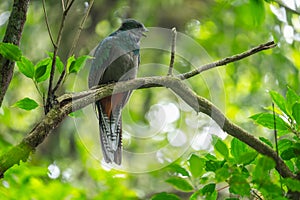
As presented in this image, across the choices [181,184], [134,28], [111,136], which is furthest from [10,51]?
[134,28]

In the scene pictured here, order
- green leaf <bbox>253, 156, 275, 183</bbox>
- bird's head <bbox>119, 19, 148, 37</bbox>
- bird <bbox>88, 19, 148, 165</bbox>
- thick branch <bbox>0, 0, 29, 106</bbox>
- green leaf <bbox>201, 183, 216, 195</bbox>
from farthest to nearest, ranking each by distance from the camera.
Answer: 1. bird's head <bbox>119, 19, 148, 37</bbox>
2. bird <bbox>88, 19, 148, 165</bbox>
3. thick branch <bbox>0, 0, 29, 106</bbox>
4. green leaf <bbox>201, 183, 216, 195</bbox>
5. green leaf <bbox>253, 156, 275, 183</bbox>

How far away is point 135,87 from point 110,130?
4.11 ft

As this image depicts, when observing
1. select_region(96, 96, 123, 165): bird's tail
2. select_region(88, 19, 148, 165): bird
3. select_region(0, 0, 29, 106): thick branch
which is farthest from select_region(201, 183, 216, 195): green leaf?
select_region(88, 19, 148, 165): bird

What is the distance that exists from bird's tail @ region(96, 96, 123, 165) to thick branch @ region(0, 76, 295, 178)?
1.07m

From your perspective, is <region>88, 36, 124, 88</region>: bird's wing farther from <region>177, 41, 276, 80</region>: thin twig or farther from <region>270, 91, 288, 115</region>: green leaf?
<region>270, 91, 288, 115</region>: green leaf

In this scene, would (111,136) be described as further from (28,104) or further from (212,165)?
(212,165)

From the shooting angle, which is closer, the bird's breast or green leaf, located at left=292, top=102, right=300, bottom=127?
green leaf, located at left=292, top=102, right=300, bottom=127

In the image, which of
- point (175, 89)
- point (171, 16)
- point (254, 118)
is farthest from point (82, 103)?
point (171, 16)

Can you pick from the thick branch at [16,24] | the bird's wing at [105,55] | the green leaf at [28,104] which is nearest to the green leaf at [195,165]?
the green leaf at [28,104]

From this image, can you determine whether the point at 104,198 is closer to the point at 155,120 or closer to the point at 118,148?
the point at 118,148

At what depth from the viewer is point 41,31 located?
534 centimetres

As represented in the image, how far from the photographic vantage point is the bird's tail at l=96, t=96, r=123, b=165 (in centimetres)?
286

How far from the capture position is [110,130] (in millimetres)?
3021

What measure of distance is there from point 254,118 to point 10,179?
176 centimetres
